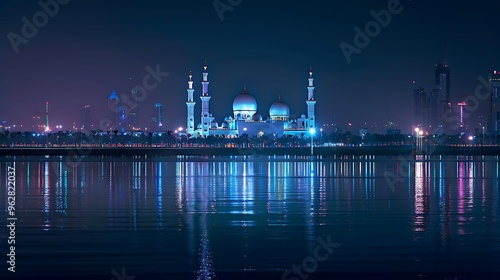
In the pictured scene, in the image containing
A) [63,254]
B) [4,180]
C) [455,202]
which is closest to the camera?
[63,254]

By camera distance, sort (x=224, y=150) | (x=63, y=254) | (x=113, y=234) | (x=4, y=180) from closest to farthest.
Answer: (x=63, y=254)
(x=113, y=234)
(x=4, y=180)
(x=224, y=150)

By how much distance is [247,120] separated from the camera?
456ft

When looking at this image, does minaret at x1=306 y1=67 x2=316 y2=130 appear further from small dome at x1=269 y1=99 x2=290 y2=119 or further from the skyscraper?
the skyscraper

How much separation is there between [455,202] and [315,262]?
1421cm

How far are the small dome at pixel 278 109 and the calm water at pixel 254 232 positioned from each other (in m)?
106

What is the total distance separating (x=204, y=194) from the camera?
107 feet

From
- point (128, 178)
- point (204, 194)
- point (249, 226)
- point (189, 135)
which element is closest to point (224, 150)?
point (189, 135)

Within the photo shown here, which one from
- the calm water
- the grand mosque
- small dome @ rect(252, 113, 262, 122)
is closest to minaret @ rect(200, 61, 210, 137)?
the grand mosque

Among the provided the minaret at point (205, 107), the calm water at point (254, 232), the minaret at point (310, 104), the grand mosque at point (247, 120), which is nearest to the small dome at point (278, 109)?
the grand mosque at point (247, 120)

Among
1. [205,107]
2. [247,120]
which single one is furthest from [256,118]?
[205,107]

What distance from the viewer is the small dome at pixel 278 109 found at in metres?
142

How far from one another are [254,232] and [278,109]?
12197 centimetres

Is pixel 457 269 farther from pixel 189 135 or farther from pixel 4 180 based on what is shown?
pixel 189 135

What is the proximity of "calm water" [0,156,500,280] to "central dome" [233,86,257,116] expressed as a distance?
341 ft
